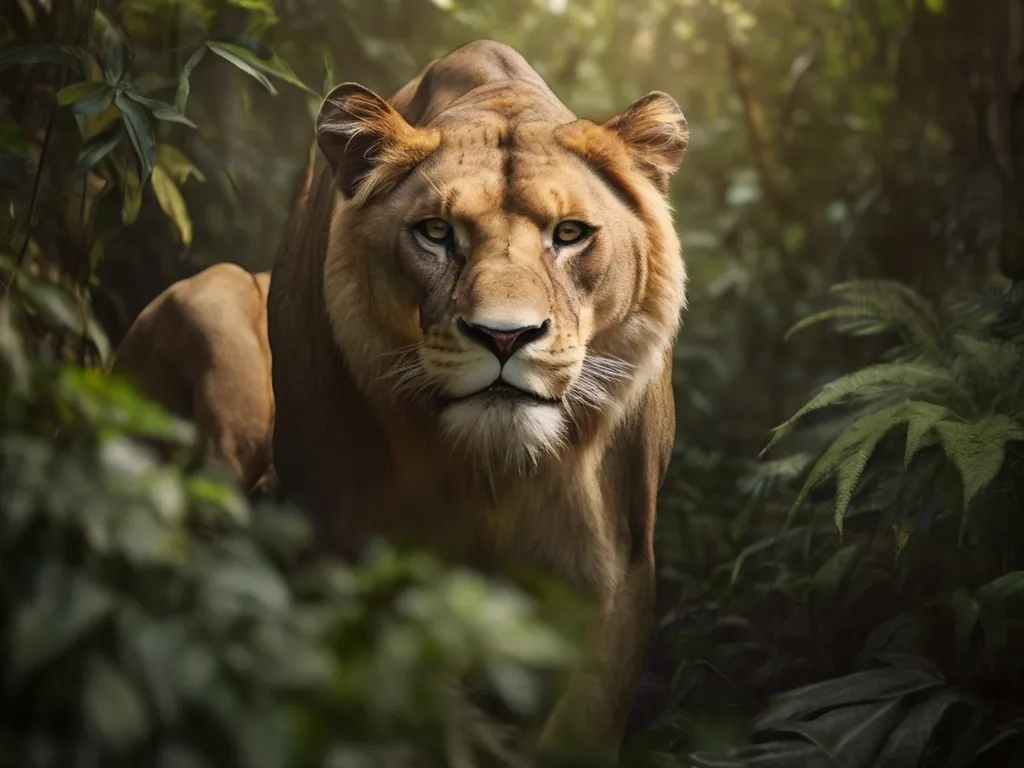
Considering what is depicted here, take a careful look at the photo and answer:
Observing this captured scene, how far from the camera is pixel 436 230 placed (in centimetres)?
298

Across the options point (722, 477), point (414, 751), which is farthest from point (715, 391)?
point (414, 751)

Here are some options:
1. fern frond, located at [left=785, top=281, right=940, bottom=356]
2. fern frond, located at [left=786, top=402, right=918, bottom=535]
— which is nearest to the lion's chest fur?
fern frond, located at [left=786, top=402, right=918, bottom=535]

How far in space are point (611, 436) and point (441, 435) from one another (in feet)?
1.46

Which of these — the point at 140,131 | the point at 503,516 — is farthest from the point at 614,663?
the point at 140,131

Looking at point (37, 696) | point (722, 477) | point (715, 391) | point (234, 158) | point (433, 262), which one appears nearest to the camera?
point (37, 696)

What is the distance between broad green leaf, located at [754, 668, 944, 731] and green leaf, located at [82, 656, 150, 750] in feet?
6.58

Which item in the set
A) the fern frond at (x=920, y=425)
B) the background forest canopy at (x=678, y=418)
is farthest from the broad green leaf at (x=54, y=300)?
the fern frond at (x=920, y=425)

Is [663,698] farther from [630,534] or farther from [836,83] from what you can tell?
[836,83]

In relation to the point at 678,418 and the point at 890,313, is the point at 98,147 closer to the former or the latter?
the point at 890,313

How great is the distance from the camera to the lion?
13.0ft

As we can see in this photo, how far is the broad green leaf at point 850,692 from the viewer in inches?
125

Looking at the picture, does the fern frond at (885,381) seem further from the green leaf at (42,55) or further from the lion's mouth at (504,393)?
the green leaf at (42,55)

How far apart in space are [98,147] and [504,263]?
1182 mm

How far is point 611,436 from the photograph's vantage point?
3.27 meters
